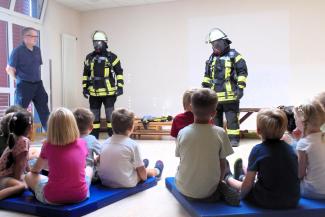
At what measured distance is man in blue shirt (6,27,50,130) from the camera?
5.26 metres

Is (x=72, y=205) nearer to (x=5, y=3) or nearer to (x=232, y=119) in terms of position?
(x=232, y=119)

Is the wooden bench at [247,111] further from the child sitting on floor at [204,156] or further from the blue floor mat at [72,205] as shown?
the child sitting on floor at [204,156]

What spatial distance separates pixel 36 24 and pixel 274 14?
14.4ft

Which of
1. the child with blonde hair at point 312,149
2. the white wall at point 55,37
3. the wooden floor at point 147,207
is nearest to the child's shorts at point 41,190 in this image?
the wooden floor at point 147,207

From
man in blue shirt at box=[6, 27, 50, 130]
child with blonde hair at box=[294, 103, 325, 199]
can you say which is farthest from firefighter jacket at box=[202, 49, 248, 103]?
child with blonde hair at box=[294, 103, 325, 199]

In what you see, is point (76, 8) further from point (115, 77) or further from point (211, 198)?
point (211, 198)

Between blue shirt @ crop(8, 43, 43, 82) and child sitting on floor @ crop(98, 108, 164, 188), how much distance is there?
3231mm

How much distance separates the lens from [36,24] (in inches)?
265

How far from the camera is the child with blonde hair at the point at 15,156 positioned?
2418 millimetres

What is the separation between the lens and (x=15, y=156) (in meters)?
2.45

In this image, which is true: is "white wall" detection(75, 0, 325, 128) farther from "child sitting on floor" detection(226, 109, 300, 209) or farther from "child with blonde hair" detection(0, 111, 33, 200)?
"child with blonde hair" detection(0, 111, 33, 200)

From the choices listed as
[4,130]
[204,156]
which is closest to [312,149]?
[204,156]

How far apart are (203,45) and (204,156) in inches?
199

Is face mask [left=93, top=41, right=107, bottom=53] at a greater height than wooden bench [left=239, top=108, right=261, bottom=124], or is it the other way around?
face mask [left=93, top=41, right=107, bottom=53]
